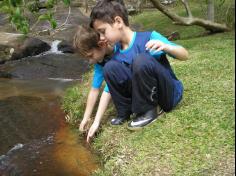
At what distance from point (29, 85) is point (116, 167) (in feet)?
13.6

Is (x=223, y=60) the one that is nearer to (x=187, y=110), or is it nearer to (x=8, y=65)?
(x=187, y=110)

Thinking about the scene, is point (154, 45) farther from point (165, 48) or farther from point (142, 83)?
point (142, 83)

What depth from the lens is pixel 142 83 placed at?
3055mm

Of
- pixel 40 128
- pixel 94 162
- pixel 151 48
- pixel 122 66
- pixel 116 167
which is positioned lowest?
pixel 40 128

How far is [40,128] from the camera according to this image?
14.3ft

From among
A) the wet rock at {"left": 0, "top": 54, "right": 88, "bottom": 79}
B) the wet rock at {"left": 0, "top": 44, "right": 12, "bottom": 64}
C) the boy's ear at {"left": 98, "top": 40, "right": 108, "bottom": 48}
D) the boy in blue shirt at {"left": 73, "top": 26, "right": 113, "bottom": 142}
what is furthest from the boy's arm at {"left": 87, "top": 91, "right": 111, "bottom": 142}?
the wet rock at {"left": 0, "top": 44, "right": 12, "bottom": 64}

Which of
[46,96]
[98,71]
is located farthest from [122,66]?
[46,96]

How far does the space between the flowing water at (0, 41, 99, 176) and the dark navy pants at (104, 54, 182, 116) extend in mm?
584

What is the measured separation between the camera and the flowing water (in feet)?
11.2

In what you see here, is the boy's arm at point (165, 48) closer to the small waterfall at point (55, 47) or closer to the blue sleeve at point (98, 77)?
the blue sleeve at point (98, 77)

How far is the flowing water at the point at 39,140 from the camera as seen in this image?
342cm

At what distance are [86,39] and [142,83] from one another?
523 millimetres

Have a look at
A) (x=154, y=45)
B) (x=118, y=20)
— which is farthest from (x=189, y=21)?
(x=154, y=45)

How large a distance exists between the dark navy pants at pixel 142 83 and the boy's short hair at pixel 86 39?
0.62ft
